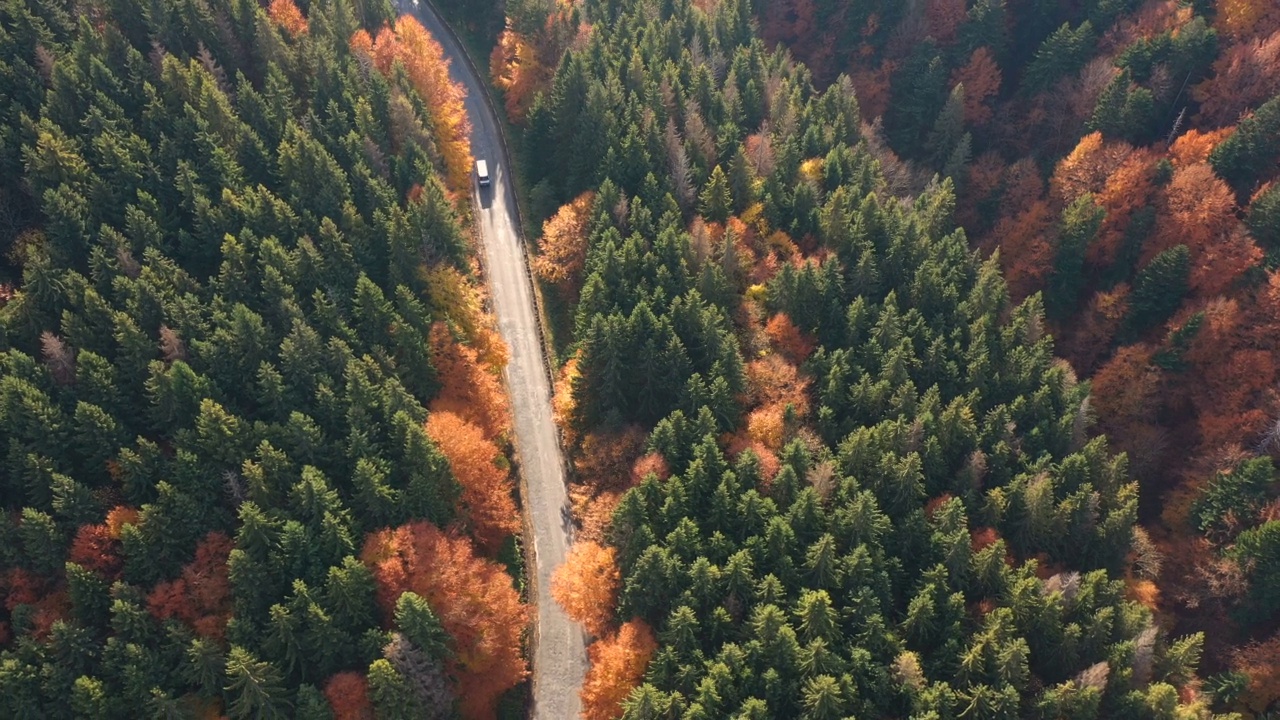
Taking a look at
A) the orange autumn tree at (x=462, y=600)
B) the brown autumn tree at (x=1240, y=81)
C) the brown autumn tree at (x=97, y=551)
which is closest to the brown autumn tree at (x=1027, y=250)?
the brown autumn tree at (x=1240, y=81)

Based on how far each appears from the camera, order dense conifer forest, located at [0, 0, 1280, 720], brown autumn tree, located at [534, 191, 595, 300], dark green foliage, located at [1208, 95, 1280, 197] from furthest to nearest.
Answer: brown autumn tree, located at [534, 191, 595, 300] → dark green foliage, located at [1208, 95, 1280, 197] → dense conifer forest, located at [0, 0, 1280, 720]

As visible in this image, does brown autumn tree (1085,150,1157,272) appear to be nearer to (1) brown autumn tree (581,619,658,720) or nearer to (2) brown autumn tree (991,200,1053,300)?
(2) brown autumn tree (991,200,1053,300)

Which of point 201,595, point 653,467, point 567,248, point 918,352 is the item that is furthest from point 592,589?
point 567,248

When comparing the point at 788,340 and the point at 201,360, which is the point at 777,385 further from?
the point at 201,360

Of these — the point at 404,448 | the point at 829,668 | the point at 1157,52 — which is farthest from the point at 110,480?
the point at 1157,52

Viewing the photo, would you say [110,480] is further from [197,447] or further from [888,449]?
[888,449]

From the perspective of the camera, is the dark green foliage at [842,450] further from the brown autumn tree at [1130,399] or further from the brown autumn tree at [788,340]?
the brown autumn tree at [1130,399]

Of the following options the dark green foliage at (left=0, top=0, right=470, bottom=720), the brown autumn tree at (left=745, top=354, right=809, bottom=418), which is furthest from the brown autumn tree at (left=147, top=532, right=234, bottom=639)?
the brown autumn tree at (left=745, top=354, right=809, bottom=418)

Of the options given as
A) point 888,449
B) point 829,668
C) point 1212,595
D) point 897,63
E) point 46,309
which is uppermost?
point 897,63
